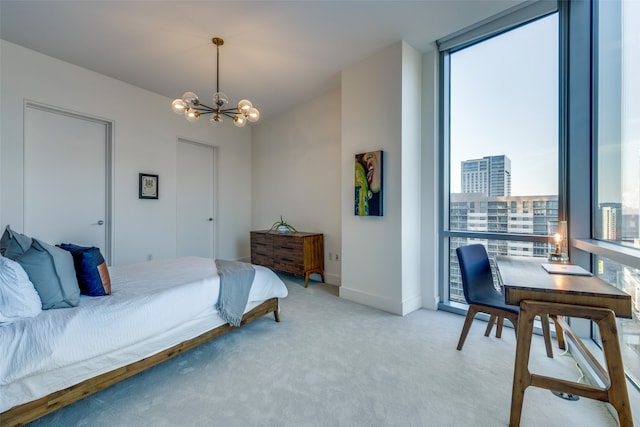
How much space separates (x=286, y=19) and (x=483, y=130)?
2.27 meters

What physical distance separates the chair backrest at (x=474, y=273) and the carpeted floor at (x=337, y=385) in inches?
18.1

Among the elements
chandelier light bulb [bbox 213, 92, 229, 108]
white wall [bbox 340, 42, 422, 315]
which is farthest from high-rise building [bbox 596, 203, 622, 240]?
chandelier light bulb [bbox 213, 92, 229, 108]

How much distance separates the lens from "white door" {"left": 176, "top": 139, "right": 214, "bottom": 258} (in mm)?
4672

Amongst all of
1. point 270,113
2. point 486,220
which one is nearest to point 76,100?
point 270,113

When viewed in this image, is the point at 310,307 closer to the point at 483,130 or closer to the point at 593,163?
the point at 483,130

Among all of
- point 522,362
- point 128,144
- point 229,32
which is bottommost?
point 522,362

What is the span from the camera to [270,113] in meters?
4.98

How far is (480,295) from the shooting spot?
2.19m

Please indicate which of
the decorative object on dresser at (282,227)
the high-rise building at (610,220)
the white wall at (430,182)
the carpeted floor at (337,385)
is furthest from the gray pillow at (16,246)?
the high-rise building at (610,220)

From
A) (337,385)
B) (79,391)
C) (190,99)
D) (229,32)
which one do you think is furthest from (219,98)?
(337,385)

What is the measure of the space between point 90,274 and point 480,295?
285 centimetres

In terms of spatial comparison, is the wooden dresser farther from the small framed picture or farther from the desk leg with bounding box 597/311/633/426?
the desk leg with bounding box 597/311/633/426

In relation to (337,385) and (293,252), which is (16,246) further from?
(293,252)

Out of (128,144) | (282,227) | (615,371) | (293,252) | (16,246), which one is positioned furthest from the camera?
(282,227)
